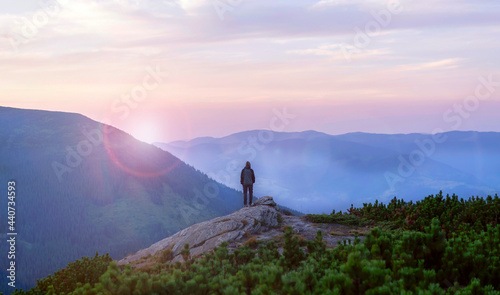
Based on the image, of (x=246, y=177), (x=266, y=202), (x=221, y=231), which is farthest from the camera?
(x=246, y=177)

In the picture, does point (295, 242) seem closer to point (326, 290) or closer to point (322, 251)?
point (322, 251)

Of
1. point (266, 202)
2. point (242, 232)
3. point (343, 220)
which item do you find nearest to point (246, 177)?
point (266, 202)

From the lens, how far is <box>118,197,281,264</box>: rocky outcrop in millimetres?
Result: 19094

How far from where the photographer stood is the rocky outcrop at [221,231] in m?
19.1

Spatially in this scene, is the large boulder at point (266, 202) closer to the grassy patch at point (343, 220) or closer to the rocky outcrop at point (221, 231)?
the rocky outcrop at point (221, 231)

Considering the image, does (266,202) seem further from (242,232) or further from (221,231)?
(242,232)

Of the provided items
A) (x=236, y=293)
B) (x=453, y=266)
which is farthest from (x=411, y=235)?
(x=236, y=293)

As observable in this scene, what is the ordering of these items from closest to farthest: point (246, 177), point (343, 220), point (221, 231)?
point (221, 231) → point (343, 220) → point (246, 177)

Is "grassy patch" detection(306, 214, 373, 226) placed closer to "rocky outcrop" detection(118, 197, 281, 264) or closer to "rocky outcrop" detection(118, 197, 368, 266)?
"rocky outcrop" detection(118, 197, 368, 266)

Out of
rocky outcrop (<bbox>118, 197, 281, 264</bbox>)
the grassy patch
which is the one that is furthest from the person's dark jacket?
the grassy patch

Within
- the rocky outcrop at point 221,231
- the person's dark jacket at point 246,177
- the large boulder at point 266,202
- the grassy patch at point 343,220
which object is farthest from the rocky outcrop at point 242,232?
the person's dark jacket at point 246,177

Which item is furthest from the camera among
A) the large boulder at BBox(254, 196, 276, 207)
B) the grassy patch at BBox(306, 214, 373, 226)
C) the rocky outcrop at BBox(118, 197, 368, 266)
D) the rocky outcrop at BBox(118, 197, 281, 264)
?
the large boulder at BBox(254, 196, 276, 207)

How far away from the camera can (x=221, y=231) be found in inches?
786

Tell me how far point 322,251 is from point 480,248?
13.9 feet
